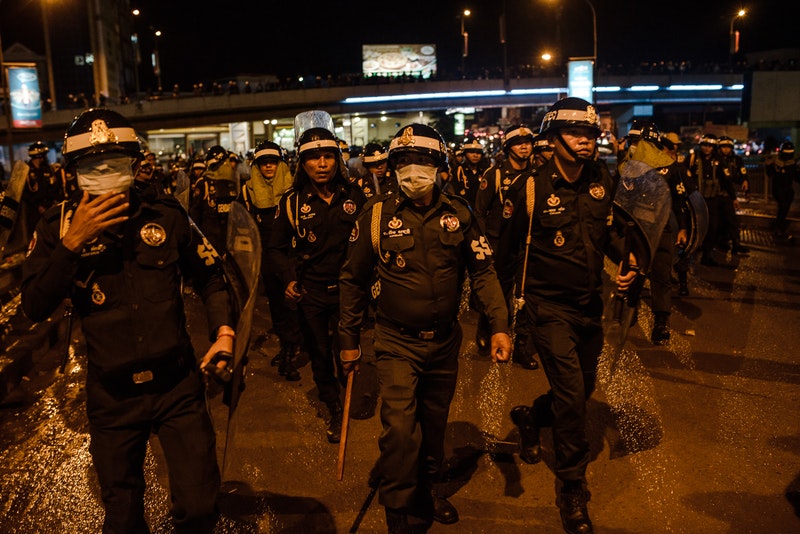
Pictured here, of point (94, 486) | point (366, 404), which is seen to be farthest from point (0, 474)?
point (366, 404)

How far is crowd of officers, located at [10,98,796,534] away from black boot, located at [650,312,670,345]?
341 cm

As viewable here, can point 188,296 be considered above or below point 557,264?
below

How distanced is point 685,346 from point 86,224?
21.5 ft

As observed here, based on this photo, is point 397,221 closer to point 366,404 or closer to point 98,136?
point 98,136

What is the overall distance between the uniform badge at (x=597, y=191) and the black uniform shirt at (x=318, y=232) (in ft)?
6.42

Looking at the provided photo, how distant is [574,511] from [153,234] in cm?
279

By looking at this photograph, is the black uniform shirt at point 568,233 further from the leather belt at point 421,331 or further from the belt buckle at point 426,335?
the belt buckle at point 426,335

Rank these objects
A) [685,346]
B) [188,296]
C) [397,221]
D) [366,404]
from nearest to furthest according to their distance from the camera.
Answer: [397,221], [366,404], [685,346], [188,296]

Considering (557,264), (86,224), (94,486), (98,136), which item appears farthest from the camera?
(94,486)

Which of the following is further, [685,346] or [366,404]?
[685,346]

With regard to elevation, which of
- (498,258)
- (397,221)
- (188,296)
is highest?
(397,221)

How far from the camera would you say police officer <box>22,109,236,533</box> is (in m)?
3.09

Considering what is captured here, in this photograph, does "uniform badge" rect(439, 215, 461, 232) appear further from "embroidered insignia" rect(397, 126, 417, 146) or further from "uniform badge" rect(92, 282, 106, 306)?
"uniform badge" rect(92, 282, 106, 306)

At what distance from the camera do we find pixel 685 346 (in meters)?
7.56
